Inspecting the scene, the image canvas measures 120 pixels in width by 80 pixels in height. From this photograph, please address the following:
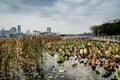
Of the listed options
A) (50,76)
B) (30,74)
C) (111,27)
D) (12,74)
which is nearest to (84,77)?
(50,76)

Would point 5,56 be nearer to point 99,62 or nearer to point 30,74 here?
point 30,74

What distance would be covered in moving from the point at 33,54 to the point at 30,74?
11.6 ft

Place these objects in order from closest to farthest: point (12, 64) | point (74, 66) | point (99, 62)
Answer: point (12, 64) → point (99, 62) → point (74, 66)

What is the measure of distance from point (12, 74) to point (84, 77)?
2.98 metres

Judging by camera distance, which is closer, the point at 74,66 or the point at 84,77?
the point at 84,77

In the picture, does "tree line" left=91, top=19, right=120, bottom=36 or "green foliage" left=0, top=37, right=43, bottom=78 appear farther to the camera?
"tree line" left=91, top=19, right=120, bottom=36

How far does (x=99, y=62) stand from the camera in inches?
462

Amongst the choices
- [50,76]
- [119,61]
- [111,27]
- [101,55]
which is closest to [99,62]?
[119,61]

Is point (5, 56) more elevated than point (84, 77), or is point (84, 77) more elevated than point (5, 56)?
point (5, 56)

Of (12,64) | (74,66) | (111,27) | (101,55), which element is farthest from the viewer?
(111,27)

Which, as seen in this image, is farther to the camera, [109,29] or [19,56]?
[109,29]

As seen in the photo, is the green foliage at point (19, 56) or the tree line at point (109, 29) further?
the tree line at point (109, 29)

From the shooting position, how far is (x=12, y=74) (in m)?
10.1

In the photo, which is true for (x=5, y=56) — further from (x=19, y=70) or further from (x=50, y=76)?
(x=50, y=76)
